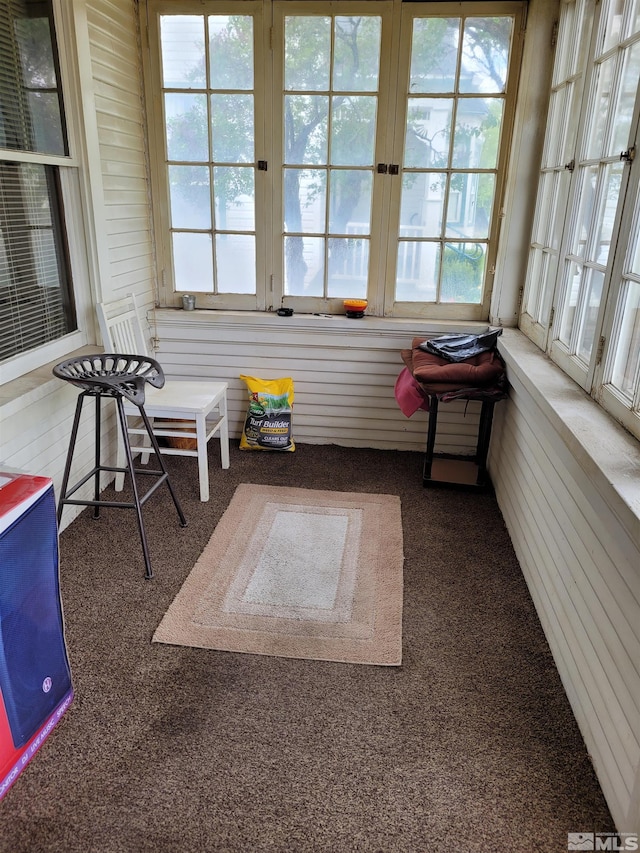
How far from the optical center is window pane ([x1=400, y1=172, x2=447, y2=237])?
351 cm

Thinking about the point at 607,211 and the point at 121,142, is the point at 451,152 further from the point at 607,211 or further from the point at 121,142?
the point at 121,142

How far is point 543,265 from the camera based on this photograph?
310 centimetres

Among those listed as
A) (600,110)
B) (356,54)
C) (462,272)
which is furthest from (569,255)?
(356,54)

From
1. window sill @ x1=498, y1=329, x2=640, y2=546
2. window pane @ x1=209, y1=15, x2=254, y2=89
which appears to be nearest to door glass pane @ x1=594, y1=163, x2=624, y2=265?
window sill @ x1=498, y1=329, x2=640, y2=546

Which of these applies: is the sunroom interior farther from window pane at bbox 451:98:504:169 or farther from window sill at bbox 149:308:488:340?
window pane at bbox 451:98:504:169

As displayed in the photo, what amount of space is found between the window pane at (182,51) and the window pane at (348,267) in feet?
3.89

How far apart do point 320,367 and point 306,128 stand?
4.50 ft

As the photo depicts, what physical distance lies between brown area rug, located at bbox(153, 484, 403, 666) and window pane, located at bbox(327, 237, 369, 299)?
129 cm

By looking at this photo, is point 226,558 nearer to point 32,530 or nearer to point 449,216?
point 32,530

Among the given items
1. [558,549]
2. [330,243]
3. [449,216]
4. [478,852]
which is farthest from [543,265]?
[478,852]

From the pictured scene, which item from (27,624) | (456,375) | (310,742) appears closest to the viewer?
(27,624)

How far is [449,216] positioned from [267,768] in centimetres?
298

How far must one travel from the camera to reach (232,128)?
139 inches

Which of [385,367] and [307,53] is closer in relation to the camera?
[307,53]
